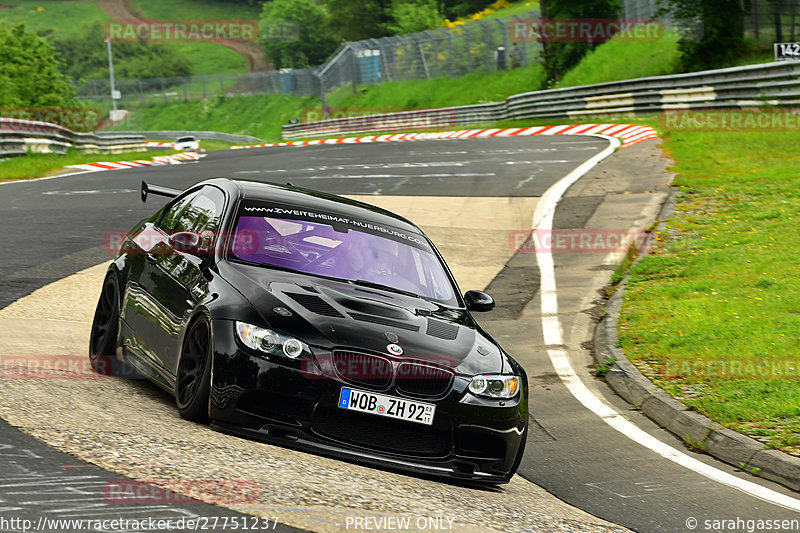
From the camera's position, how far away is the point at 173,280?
6.77 metres

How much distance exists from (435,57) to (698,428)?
50.5m

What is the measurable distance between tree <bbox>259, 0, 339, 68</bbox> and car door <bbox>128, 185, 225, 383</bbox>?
108 metres

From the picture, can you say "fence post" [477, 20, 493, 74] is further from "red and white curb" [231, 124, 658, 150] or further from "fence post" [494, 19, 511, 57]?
"red and white curb" [231, 124, 658, 150]

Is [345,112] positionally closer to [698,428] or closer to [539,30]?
[539,30]

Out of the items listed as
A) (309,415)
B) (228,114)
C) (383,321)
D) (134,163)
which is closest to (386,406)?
(309,415)

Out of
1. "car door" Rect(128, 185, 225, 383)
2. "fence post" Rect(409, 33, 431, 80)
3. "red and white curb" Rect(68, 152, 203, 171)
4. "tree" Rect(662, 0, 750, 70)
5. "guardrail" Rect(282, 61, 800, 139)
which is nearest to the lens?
"car door" Rect(128, 185, 225, 383)

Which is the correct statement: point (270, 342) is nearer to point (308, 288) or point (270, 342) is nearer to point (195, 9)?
point (308, 288)

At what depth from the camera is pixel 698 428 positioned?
757cm

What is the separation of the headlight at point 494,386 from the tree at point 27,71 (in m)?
57.4

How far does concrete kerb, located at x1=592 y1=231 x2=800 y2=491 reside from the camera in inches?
265

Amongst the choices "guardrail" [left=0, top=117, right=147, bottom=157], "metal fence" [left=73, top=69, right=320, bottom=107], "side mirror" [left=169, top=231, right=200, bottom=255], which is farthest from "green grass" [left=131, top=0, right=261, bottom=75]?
"side mirror" [left=169, top=231, right=200, bottom=255]

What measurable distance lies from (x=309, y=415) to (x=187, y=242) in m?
1.77

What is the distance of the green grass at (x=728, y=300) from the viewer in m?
8.02

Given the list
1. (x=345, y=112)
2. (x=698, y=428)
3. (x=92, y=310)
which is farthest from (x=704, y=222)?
(x=345, y=112)
